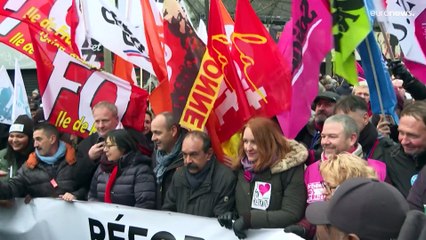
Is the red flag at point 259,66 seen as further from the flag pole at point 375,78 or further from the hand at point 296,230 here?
the hand at point 296,230

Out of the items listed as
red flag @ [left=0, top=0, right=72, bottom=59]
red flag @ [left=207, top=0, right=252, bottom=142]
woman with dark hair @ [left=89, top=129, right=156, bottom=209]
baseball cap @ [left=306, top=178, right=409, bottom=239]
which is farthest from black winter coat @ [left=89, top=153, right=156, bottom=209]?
baseball cap @ [left=306, top=178, right=409, bottom=239]

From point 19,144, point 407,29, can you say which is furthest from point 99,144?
point 407,29

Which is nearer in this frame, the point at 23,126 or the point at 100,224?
the point at 100,224

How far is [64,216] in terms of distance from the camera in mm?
5801

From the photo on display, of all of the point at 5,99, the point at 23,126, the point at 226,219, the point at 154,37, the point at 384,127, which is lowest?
the point at 226,219

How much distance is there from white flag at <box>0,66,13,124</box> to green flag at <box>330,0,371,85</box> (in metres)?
4.14

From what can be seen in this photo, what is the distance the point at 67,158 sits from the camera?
638cm

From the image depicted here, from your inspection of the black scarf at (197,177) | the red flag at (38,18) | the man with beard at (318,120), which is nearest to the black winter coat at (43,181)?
the black scarf at (197,177)

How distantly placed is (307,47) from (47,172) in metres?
2.42

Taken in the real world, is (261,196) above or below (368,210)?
below

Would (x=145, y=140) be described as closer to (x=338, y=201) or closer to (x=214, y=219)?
(x=214, y=219)

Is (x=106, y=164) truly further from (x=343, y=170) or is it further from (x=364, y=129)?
(x=343, y=170)

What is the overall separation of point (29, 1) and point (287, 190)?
438 cm

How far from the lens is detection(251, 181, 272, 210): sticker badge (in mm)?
4824
